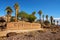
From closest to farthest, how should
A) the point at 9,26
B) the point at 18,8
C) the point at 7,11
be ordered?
the point at 9,26
the point at 7,11
the point at 18,8

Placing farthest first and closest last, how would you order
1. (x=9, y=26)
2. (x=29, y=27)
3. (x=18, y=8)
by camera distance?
(x=18, y=8)
(x=29, y=27)
(x=9, y=26)

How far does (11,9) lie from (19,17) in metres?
11.9

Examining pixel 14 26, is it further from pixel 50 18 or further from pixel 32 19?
pixel 50 18

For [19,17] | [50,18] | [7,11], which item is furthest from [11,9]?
[50,18]

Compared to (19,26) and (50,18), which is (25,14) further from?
(50,18)

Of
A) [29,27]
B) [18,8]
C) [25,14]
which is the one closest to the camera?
[29,27]

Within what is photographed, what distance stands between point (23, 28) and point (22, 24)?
1438 millimetres

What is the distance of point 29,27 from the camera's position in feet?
163

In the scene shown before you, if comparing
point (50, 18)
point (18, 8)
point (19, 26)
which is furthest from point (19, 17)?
point (50, 18)

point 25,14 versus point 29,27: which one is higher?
point 25,14

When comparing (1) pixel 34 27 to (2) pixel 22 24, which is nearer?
(2) pixel 22 24

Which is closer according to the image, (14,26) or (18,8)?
(14,26)

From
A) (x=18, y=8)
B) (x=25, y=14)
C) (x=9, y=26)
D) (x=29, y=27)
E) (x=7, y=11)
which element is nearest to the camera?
(x=9, y=26)

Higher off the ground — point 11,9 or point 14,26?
point 11,9
